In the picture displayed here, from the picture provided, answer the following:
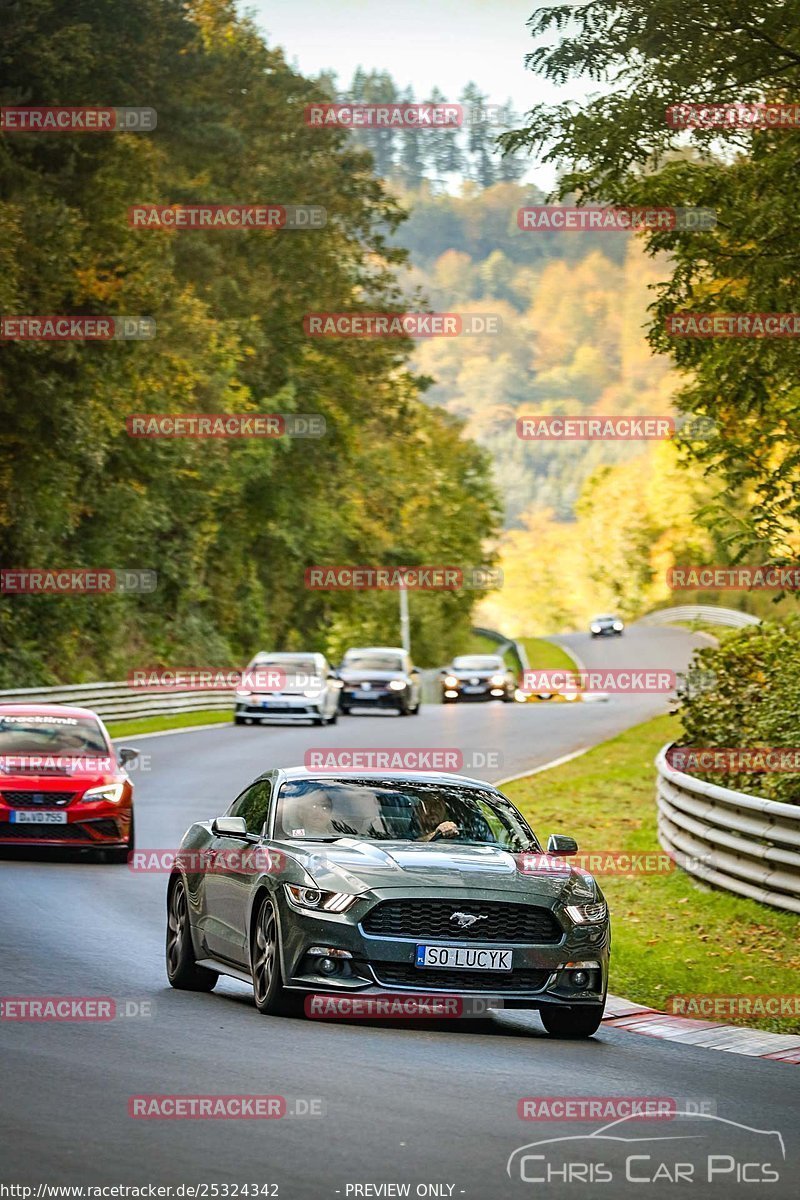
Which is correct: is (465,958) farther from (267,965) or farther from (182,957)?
(182,957)

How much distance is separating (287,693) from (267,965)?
32.7 m

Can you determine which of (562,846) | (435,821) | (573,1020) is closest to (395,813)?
(435,821)

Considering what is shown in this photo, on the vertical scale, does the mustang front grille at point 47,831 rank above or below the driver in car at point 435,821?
below

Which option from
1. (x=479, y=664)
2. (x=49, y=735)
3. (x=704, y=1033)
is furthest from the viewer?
(x=479, y=664)

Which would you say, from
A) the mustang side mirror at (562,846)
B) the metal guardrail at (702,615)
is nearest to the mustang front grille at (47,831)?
the mustang side mirror at (562,846)

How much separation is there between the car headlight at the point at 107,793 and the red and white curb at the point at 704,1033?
8754 millimetres

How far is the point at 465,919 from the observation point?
10.6 meters

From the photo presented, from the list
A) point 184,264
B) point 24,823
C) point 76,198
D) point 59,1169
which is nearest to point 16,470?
point 76,198

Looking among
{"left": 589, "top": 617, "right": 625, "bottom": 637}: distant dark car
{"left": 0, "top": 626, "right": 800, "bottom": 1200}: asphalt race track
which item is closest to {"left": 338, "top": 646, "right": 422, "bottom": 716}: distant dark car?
{"left": 0, "top": 626, "right": 800, "bottom": 1200}: asphalt race track

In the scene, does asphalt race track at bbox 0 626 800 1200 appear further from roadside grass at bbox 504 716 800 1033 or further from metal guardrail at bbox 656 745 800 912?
metal guardrail at bbox 656 745 800 912

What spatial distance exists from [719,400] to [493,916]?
9476mm

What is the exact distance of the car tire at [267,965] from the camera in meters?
10.8

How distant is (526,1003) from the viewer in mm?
10672

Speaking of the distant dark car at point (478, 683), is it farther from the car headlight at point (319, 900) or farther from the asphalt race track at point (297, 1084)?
the car headlight at point (319, 900)
